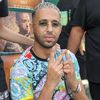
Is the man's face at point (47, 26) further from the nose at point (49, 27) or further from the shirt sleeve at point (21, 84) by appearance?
the shirt sleeve at point (21, 84)

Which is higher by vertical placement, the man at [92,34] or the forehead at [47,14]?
the forehead at [47,14]

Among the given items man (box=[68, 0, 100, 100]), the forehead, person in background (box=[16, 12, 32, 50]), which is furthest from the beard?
person in background (box=[16, 12, 32, 50])

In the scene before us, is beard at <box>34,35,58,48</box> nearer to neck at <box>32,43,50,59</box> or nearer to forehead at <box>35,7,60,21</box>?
neck at <box>32,43,50,59</box>

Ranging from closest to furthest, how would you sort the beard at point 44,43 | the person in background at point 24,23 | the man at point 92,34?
1. the beard at point 44,43
2. the man at point 92,34
3. the person in background at point 24,23

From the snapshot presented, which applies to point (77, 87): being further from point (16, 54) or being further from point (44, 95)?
point (16, 54)

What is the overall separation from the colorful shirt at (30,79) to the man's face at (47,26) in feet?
0.32

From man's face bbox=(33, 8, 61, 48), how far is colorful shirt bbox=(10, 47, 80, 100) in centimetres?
10

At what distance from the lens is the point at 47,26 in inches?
97.3

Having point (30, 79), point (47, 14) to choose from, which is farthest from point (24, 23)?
point (30, 79)

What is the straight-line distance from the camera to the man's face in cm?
244

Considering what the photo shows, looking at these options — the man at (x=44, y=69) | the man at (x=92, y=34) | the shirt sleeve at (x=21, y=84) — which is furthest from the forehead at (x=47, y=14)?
the man at (x=92, y=34)

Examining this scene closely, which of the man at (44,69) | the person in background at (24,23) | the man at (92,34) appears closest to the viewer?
the man at (44,69)

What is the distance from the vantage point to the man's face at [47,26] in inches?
96.2

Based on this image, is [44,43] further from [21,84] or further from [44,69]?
[21,84]
